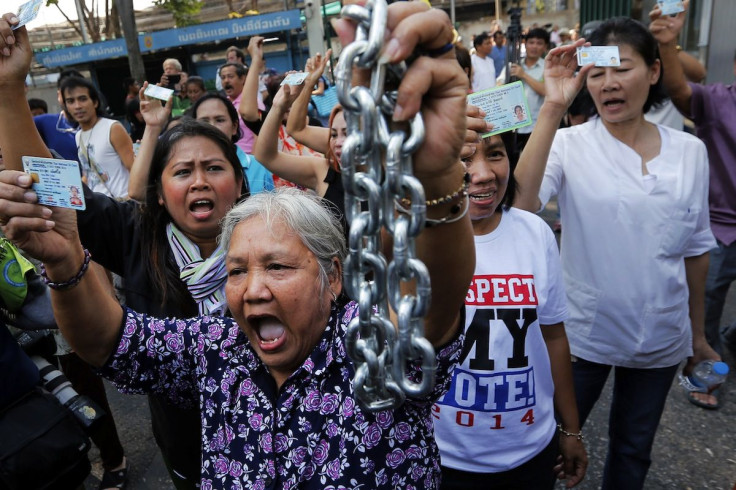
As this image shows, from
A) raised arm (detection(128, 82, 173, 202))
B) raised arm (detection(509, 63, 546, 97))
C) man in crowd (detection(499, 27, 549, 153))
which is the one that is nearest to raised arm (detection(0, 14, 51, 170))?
raised arm (detection(128, 82, 173, 202))

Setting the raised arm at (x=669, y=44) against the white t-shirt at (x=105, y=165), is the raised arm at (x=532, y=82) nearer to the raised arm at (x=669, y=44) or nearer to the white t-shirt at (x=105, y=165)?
the raised arm at (x=669, y=44)

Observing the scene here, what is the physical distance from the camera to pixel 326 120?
604 cm

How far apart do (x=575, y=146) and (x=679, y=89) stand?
836 mm

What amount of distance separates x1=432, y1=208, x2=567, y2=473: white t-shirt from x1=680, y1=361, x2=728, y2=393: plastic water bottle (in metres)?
1.12

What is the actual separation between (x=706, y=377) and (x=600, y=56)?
69.1 inches

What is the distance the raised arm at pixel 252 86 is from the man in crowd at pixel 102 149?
91 centimetres

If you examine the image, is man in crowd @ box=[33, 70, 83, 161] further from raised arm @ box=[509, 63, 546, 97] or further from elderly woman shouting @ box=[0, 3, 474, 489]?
raised arm @ box=[509, 63, 546, 97]

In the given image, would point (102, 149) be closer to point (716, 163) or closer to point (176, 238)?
point (176, 238)

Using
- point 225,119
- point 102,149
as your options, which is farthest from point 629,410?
point 102,149


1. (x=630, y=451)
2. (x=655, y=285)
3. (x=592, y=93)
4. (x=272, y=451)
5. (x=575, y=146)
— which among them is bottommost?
(x=630, y=451)

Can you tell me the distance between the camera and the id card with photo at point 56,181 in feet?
4.26

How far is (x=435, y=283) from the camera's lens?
985 millimetres

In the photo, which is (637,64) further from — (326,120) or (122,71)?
(122,71)

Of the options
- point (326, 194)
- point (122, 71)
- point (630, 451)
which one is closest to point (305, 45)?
point (122, 71)
